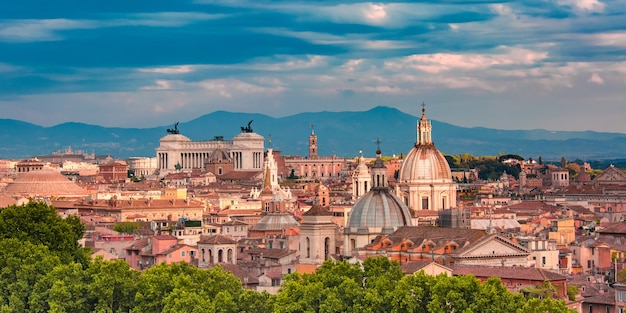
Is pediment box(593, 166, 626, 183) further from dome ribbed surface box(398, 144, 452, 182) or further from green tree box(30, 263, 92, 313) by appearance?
green tree box(30, 263, 92, 313)

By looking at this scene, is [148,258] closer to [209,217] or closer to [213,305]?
[213,305]

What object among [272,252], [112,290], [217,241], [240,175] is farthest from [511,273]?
[240,175]

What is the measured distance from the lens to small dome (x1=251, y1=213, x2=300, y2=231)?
284ft

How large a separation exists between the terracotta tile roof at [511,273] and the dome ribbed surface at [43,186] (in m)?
84.4

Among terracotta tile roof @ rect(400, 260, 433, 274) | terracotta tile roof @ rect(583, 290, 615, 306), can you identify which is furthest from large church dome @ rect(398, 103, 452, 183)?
terracotta tile roof @ rect(583, 290, 615, 306)

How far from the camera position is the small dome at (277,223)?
284ft

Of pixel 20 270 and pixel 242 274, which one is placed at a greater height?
pixel 20 270

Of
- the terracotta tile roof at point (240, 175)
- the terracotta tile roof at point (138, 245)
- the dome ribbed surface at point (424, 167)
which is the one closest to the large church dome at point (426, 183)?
the dome ribbed surface at point (424, 167)

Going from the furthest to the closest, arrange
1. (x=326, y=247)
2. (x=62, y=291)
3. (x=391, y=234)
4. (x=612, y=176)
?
(x=612, y=176) < (x=326, y=247) < (x=391, y=234) < (x=62, y=291)

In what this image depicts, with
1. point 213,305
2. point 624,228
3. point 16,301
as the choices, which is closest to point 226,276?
point 213,305

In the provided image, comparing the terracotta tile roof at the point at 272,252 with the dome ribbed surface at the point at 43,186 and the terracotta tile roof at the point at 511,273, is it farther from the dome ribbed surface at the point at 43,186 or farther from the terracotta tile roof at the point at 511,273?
the dome ribbed surface at the point at 43,186

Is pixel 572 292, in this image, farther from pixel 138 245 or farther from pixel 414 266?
pixel 138 245

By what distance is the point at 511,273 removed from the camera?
5512cm

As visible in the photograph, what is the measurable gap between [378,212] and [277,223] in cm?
2068
